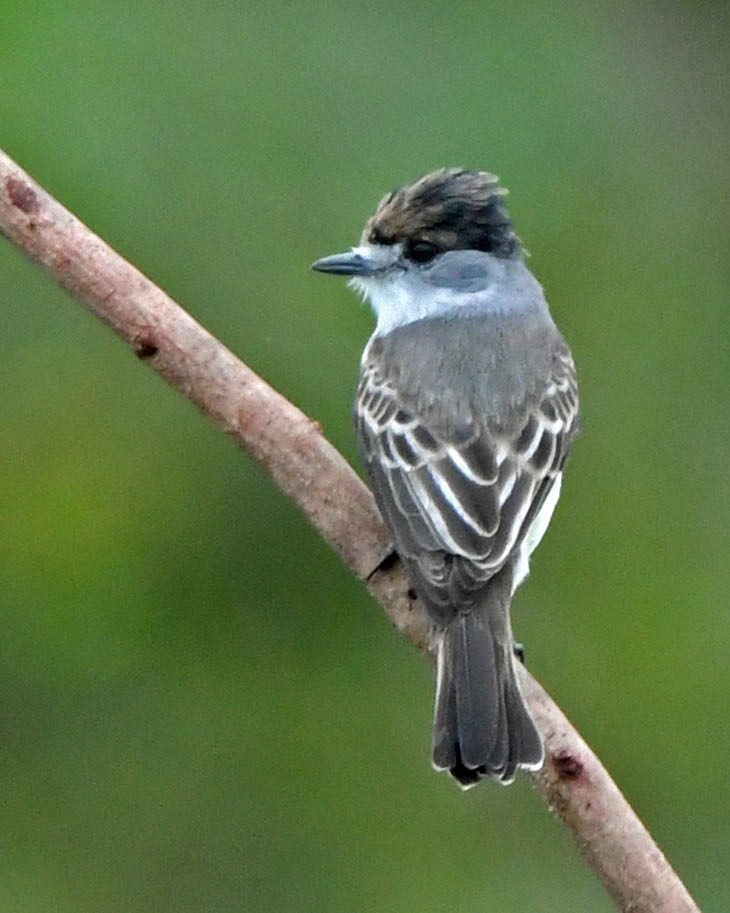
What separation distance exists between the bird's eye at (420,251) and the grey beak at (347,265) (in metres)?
0.09

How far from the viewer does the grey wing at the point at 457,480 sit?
4684mm

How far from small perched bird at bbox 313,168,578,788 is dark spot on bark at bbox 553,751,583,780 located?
0.07 metres

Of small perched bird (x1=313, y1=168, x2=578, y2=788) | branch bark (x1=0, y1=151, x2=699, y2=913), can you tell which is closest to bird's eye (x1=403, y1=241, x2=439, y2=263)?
small perched bird (x1=313, y1=168, x2=578, y2=788)

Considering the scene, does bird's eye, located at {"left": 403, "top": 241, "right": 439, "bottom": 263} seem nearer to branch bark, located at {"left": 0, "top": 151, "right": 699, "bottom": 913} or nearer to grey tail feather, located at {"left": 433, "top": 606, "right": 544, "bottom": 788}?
branch bark, located at {"left": 0, "top": 151, "right": 699, "bottom": 913}

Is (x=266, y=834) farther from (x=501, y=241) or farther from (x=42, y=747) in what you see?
(x=501, y=241)

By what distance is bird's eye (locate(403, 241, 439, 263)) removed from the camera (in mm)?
5453

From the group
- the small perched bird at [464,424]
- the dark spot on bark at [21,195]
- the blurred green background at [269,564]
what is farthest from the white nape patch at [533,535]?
the dark spot on bark at [21,195]

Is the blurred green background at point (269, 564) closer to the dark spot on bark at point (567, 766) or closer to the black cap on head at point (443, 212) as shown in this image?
the black cap on head at point (443, 212)

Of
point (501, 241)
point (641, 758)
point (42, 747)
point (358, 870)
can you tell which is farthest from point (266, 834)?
point (501, 241)

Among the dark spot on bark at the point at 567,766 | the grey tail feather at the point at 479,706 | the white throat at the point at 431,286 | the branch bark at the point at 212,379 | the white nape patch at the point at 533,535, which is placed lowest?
the dark spot on bark at the point at 567,766

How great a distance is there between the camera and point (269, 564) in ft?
20.9

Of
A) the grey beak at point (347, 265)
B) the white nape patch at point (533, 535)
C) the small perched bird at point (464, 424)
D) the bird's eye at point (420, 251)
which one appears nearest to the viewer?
the small perched bird at point (464, 424)

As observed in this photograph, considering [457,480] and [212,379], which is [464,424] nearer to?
[457,480]

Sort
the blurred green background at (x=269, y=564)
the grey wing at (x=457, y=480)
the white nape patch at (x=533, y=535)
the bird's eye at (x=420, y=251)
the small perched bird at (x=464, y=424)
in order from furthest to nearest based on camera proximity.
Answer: the blurred green background at (x=269, y=564)
the bird's eye at (x=420, y=251)
the white nape patch at (x=533, y=535)
the grey wing at (x=457, y=480)
the small perched bird at (x=464, y=424)
